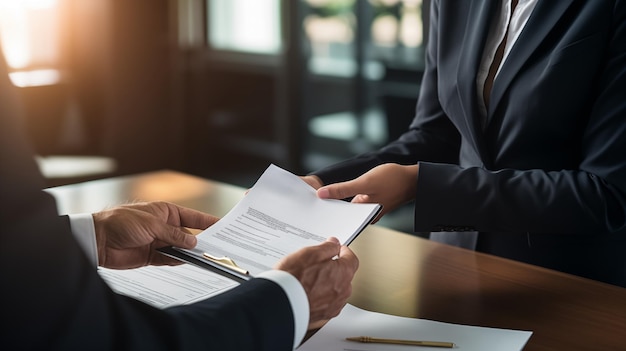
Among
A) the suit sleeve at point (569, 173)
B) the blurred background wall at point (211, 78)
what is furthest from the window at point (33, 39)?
the suit sleeve at point (569, 173)

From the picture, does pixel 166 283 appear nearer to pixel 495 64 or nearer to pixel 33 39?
pixel 495 64

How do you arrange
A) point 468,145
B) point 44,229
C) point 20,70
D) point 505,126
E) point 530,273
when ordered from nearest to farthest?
point 44,229 → point 530,273 → point 505,126 → point 468,145 → point 20,70

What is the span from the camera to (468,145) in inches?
72.5

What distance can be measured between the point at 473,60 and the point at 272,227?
68 cm

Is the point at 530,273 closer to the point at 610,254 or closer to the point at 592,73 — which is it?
the point at 610,254

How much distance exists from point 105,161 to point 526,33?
4.44 meters

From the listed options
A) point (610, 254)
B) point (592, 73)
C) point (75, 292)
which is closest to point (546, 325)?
point (610, 254)

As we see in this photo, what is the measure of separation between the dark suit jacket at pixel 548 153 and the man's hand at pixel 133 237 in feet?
1.49

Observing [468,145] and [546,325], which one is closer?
[546,325]

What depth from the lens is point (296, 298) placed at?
3.58 ft

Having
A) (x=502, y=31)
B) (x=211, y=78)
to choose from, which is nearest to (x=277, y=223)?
(x=502, y=31)

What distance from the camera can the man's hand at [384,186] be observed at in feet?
5.01

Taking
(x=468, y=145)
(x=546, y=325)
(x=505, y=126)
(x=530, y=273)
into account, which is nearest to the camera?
(x=546, y=325)

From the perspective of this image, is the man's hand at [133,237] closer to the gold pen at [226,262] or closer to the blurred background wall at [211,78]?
the gold pen at [226,262]
